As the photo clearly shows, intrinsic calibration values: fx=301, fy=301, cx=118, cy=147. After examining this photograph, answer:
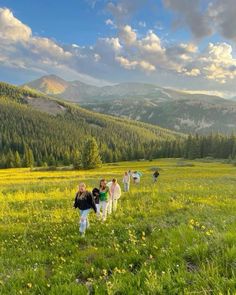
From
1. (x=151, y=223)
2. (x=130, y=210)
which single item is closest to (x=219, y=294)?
(x=151, y=223)

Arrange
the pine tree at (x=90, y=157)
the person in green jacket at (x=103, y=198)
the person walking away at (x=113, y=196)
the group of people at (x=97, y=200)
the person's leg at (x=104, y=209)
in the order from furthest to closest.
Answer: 1. the pine tree at (x=90, y=157)
2. the person walking away at (x=113, y=196)
3. the person in green jacket at (x=103, y=198)
4. the person's leg at (x=104, y=209)
5. the group of people at (x=97, y=200)

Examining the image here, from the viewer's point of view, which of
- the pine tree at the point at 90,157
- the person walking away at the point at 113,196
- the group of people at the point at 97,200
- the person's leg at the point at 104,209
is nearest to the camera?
the group of people at the point at 97,200

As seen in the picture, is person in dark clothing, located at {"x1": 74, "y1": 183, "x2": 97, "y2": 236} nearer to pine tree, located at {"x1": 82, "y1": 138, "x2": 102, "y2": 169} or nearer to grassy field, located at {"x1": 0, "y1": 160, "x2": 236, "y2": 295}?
grassy field, located at {"x1": 0, "y1": 160, "x2": 236, "y2": 295}

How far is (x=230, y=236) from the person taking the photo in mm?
7930

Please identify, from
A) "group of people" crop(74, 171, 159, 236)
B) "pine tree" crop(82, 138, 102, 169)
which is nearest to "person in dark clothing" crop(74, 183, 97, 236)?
"group of people" crop(74, 171, 159, 236)

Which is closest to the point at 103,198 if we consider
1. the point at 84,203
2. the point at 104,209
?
the point at 104,209

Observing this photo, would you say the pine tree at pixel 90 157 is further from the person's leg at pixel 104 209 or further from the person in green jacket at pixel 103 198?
the person's leg at pixel 104 209

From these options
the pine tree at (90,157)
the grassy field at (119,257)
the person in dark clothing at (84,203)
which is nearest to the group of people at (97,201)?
the person in dark clothing at (84,203)

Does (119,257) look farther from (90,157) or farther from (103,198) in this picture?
(90,157)

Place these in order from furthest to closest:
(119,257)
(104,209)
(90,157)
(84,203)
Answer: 1. (90,157)
2. (104,209)
3. (84,203)
4. (119,257)

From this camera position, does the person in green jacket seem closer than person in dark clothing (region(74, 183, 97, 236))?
No

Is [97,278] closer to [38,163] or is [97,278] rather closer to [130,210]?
[130,210]

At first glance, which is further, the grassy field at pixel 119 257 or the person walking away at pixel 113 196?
the person walking away at pixel 113 196

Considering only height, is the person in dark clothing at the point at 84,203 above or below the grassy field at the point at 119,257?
above
